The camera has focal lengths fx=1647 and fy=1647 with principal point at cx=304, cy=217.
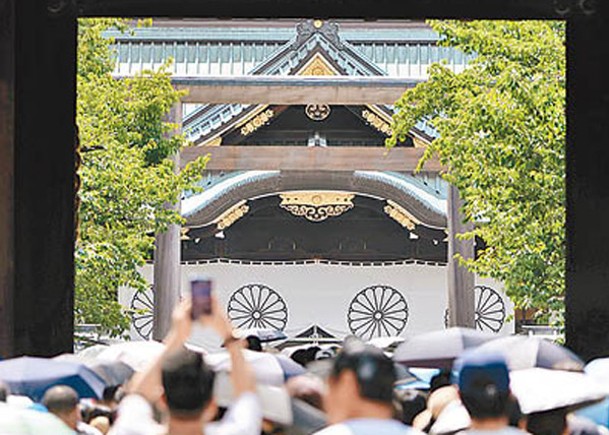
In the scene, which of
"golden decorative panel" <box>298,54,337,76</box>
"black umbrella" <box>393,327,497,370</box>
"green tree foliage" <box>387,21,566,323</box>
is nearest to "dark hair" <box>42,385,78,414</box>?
"black umbrella" <box>393,327,497,370</box>

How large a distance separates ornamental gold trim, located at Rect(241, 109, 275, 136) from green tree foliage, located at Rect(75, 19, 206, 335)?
23.6ft

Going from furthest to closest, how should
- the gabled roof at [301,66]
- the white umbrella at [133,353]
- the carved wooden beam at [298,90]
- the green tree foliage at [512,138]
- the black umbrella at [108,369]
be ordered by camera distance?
the gabled roof at [301,66], the carved wooden beam at [298,90], the green tree foliage at [512,138], the white umbrella at [133,353], the black umbrella at [108,369]

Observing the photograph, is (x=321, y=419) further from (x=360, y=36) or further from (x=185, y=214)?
(x=360, y=36)

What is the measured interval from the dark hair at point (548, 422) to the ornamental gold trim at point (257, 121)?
2136cm

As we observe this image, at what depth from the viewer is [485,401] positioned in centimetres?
A: 462

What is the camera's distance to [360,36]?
101 ft

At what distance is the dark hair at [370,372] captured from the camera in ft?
14.6

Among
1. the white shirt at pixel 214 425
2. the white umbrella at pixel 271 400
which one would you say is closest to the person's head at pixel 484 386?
the white shirt at pixel 214 425

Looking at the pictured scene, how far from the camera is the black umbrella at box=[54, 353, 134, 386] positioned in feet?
24.2

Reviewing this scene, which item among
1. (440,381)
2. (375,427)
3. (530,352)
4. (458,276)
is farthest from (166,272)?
(375,427)

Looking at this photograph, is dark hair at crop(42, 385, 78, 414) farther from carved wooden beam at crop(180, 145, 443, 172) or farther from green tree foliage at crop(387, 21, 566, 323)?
carved wooden beam at crop(180, 145, 443, 172)

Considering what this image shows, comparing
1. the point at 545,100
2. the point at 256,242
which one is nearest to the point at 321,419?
the point at 545,100

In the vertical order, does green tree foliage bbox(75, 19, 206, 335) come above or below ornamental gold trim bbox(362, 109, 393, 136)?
below

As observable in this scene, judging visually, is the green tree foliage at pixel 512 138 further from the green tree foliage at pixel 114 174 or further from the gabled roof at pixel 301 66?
the gabled roof at pixel 301 66
